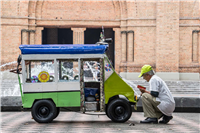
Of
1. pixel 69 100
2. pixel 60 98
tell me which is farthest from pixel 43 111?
pixel 69 100

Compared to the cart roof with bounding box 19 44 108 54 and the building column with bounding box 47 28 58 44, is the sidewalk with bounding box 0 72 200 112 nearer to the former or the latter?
the cart roof with bounding box 19 44 108 54

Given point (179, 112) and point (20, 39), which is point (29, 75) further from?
A: point (20, 39)

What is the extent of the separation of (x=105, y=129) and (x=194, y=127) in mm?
2130

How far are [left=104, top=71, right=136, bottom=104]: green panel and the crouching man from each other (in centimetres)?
66

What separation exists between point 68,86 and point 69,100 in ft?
1.19

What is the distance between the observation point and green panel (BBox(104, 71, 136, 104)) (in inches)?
327

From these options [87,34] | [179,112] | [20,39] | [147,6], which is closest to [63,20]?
[20,39]

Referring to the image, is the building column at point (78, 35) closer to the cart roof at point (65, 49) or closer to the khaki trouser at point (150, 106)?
the cart roof at point (65, 49)

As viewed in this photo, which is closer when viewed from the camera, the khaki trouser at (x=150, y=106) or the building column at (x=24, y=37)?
the khaki trouser at (x=150, y=106)

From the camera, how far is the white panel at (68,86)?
8.32 metres

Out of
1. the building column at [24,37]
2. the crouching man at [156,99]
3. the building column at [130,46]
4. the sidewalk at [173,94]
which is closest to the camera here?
the crouching man at [156,99]

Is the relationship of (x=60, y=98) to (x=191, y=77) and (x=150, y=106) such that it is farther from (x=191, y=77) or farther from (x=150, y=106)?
(x=191, y=77)

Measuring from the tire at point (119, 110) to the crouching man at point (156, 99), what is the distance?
0.62m

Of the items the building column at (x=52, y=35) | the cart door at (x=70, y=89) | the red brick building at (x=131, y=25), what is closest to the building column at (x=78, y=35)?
the red brick building at (x=131, y=25)
